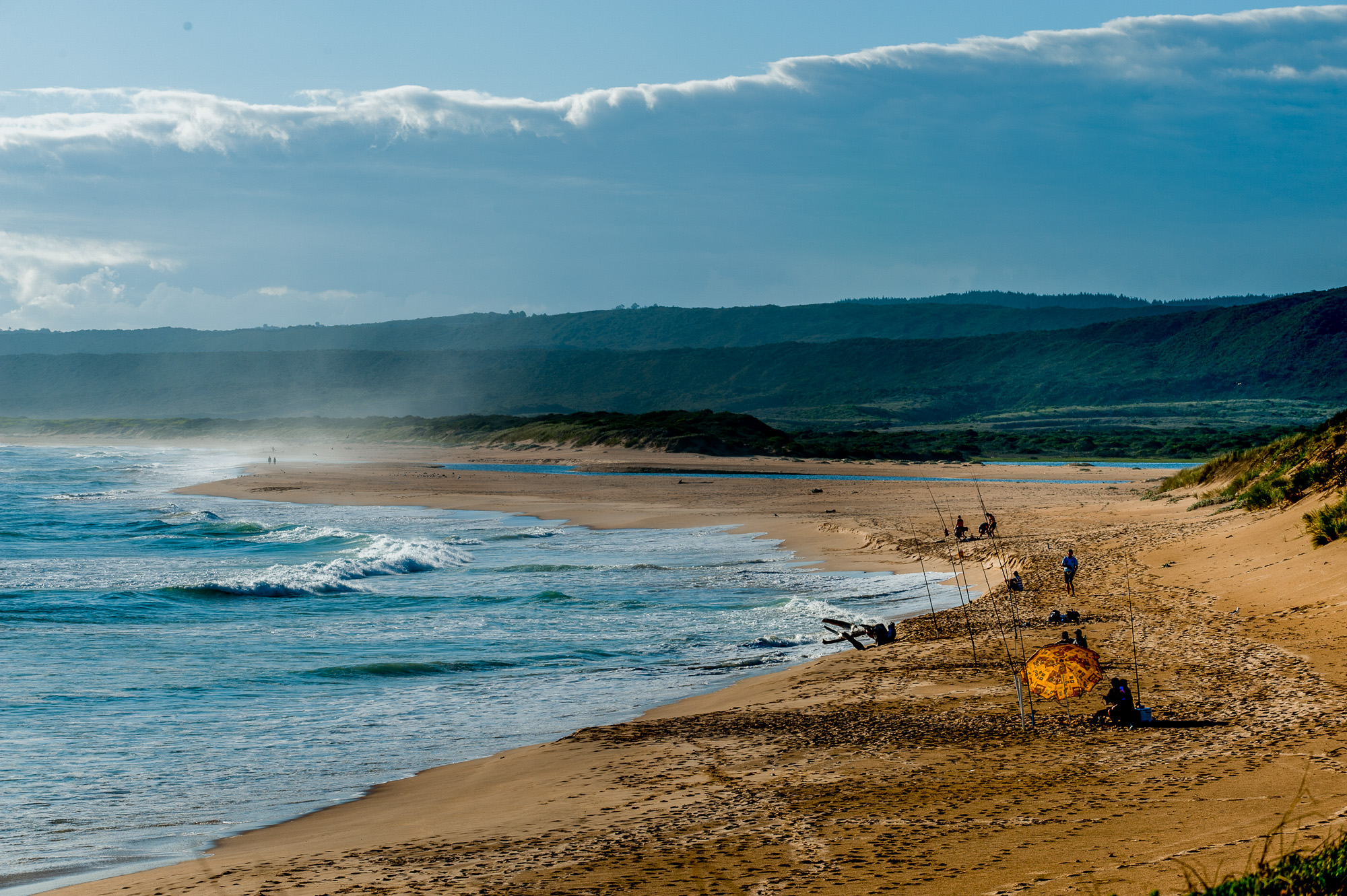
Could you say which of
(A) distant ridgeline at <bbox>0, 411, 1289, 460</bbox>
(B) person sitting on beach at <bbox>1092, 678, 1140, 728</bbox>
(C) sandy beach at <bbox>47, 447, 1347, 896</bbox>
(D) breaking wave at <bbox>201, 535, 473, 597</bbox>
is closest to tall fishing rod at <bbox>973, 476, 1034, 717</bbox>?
(C) sandy beach at <bbox>47, 447, 1347, 896</bbox>

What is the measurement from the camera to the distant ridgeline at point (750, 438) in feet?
228

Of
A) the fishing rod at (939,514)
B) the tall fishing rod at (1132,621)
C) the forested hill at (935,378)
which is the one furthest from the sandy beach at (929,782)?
the forested hill at (935,378)

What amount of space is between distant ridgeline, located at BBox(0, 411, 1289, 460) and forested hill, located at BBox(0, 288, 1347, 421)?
149 ft

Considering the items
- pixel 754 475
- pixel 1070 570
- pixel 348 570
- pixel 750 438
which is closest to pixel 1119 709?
pixel 1070 570

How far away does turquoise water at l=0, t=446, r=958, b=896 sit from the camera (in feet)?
31.0

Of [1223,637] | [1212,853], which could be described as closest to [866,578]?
[1223,637]

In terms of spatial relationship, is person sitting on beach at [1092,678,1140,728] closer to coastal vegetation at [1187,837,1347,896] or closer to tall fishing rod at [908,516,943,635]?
coastal vegetation at [1187,837,1347,896]

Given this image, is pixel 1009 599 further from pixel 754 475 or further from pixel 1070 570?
pixel 754 475

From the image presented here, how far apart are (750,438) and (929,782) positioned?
211 ft

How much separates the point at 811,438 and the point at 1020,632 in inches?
2731

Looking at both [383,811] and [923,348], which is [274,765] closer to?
[383,811]

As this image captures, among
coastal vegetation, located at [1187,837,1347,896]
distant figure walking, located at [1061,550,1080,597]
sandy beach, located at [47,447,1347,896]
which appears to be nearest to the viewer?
coastal vegetation, located at [1187,837,1347,896]

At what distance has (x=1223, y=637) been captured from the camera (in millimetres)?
12680

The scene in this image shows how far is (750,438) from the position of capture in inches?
2847
